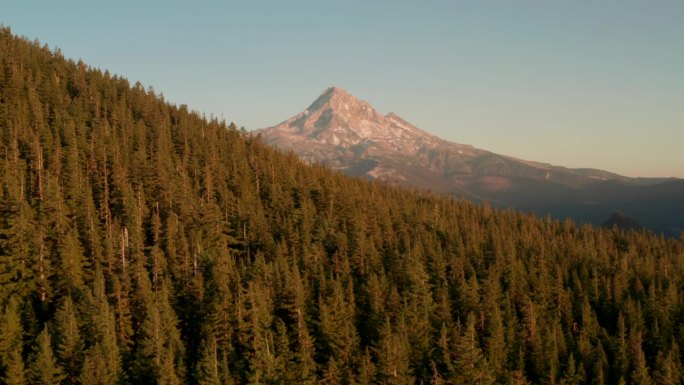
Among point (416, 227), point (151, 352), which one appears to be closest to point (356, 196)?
point (416, 227)

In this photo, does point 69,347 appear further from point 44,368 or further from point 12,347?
point 12,347

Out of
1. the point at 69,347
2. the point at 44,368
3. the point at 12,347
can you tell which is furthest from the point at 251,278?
the point at 44,368

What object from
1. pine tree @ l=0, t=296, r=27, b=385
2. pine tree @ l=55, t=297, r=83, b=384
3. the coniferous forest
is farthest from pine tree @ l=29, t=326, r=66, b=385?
pine tree @ l=55, t=297, r=83, b=384

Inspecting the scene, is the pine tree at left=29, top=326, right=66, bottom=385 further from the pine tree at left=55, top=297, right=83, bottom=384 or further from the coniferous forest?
the pine tree at left=55, top=297, right=83, bottom=384

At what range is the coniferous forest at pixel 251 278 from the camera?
222 feet

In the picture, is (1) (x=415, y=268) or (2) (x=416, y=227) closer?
(1) (x=415, y=268)

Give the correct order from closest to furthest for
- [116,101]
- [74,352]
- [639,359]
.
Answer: [74,352], [639,359], [116,101]

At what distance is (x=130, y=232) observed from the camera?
93188 mm

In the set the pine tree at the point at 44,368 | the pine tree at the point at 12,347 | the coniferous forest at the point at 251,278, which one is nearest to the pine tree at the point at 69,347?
the coniferous forest at the point at 251,278

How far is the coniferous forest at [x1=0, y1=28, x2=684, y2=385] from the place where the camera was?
67625 mm

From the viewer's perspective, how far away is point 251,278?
88875 millimetres

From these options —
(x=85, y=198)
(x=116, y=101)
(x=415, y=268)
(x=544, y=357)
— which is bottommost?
(x=544, y=357)

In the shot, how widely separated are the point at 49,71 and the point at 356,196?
9648 centimetres

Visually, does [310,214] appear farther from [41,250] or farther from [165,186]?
[41,250]
